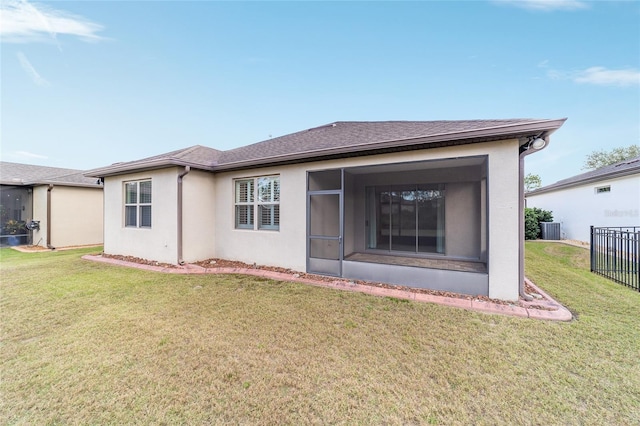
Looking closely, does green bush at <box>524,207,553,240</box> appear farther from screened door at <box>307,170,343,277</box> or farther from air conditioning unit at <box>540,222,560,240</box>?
screened door at <box>307,170,343,277</box>

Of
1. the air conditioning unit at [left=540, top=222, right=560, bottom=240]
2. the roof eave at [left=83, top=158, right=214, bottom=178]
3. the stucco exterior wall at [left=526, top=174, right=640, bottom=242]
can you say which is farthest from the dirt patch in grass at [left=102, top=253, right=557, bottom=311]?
the air conditioning unit at [left=540, top=222, right=560, bottom=240]

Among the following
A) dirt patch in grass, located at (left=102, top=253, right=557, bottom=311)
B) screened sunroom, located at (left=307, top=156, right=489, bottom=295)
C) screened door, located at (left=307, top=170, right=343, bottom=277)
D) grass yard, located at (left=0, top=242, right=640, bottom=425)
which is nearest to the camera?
grass yard, located at (left=0, top=242, right=640, bottom=425)

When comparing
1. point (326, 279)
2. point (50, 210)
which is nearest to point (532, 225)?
point (326, 279)

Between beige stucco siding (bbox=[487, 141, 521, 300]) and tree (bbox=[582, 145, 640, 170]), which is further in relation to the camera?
tree (bbox=[582, 145, 640, 170])

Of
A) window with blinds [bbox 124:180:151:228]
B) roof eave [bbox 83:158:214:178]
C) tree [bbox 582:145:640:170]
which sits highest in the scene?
tree [bbox 582:145:640:170]

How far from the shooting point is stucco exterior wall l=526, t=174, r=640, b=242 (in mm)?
9752

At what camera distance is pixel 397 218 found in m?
8.38

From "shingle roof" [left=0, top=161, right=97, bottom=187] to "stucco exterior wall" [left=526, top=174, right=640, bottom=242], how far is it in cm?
2144

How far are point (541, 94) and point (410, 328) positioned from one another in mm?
15645

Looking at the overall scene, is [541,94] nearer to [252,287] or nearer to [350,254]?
[350,254]

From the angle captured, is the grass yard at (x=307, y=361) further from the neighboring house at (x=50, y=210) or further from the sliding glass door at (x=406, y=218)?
the neighboring house at (x=50, y=210)

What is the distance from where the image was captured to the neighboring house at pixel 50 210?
449 inches

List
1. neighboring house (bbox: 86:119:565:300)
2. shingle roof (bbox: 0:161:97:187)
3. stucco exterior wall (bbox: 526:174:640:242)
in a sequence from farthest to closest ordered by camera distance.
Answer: shingle roof (bbox: 0:161:97:187) → stucco exterior wall (bbox: 526:174:640:242) → neighboring house (bbox: 86:119:565:300)

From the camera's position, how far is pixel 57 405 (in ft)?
7.24
